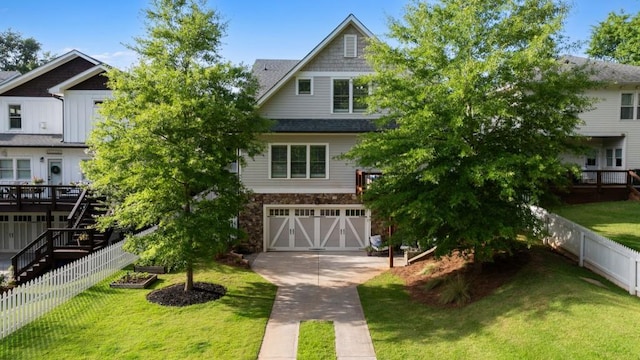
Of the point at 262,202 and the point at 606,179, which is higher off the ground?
the point at 606,179

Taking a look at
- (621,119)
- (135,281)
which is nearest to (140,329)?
(135,281)

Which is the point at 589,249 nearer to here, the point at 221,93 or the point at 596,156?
the point at 221,93

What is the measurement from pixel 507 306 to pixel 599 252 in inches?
135

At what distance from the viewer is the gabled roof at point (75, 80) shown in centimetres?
2119

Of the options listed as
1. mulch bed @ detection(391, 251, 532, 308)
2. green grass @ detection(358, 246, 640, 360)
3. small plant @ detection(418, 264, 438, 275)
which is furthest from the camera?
small plant @ detection(418, 264, 438, 275)

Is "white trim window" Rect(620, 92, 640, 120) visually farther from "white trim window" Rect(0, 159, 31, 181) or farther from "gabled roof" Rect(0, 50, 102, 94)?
"white trim window" Rect(0, 159, 31, 181)

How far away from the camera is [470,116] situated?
11.1m

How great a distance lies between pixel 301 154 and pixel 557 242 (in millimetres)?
10640

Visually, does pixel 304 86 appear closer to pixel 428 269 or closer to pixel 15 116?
pixel 428 269

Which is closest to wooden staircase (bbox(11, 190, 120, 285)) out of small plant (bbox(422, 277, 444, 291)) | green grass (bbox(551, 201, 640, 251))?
small plant (bbox(422, 277, 444, 291))

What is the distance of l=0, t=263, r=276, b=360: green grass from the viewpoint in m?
8.65

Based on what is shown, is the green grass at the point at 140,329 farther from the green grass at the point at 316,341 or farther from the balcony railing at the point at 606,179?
the balcony railing at the point at 606,179

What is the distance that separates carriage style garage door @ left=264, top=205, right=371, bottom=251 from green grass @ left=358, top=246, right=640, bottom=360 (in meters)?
8.05

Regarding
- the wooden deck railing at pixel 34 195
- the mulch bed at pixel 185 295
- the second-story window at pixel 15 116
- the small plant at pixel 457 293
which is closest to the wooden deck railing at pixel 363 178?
the small plant at pixel 457 293
